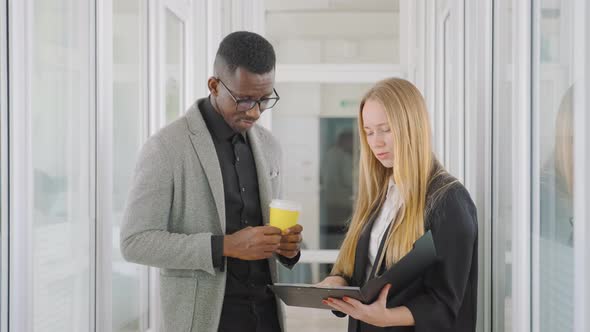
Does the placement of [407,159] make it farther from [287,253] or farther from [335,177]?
[335,177]

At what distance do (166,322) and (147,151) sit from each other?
49cm

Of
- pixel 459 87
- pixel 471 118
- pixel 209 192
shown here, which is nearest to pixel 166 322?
pixel 209 192

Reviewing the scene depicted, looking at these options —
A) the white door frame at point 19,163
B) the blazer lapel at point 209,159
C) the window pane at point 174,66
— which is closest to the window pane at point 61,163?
the white door frame at point 19,163

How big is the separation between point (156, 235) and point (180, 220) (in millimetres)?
114

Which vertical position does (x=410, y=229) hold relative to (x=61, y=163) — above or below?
below

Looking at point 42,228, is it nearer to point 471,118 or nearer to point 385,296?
point 385,296

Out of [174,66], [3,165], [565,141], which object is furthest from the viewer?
[174,66]

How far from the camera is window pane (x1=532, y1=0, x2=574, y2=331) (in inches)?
47.6

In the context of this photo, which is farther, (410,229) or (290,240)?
(290,240)

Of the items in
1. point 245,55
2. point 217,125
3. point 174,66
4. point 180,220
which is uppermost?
point 174,66

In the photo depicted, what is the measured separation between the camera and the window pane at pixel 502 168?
1729 millimetres

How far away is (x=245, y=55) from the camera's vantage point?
63.5 inches

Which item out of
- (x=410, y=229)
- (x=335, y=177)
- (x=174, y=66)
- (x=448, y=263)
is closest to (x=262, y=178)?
(x=410, y=229)

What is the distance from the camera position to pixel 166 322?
63.1 inches
